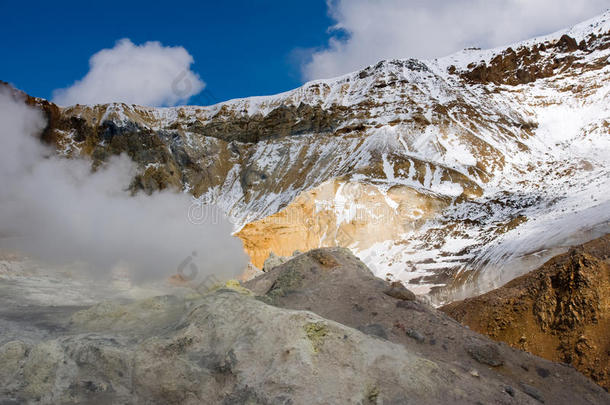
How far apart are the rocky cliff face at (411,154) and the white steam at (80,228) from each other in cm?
740

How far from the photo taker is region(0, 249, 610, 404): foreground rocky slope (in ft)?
15.5

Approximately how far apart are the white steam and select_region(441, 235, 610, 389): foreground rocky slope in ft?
38.1

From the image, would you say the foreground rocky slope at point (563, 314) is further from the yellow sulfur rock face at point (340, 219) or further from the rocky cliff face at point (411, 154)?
the yellow sulfur rock face at point (340, 219)

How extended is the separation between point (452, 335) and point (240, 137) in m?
66.8

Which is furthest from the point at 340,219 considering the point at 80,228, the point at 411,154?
the point at 80,228

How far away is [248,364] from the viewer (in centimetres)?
495

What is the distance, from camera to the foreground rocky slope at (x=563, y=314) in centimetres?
877

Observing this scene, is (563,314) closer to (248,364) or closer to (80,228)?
(248,364)

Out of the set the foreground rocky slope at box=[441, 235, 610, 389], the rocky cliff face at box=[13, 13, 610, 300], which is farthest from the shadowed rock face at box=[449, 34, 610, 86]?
the foreground rocky slope at box=[441, 235, 610, 389]

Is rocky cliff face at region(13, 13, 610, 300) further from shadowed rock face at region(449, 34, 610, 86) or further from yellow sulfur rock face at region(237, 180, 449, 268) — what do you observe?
shadowed rock face at region(449, 34, 610, 86)

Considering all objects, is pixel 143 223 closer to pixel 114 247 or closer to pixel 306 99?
pixel 114 247

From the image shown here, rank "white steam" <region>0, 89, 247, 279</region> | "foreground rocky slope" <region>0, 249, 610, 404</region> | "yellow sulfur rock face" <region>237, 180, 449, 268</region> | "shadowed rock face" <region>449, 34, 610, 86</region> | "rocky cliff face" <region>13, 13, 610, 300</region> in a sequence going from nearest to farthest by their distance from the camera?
1. "foreground rocky slope" <region>0, 249, 610, 404</region>
2. "white steam" <region>0, 89, 247, 279</region>
3. "rocky cliff face" <region>13, 13, 610, 300</region>
4. "yellow sulfur rock face" <region>237, 180, 449, 268</region>
5. "shadowed rock face" <region>449, 34, 610, 86</region>

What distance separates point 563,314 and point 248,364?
8.13 metres

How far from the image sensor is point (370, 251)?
99.3 ft
